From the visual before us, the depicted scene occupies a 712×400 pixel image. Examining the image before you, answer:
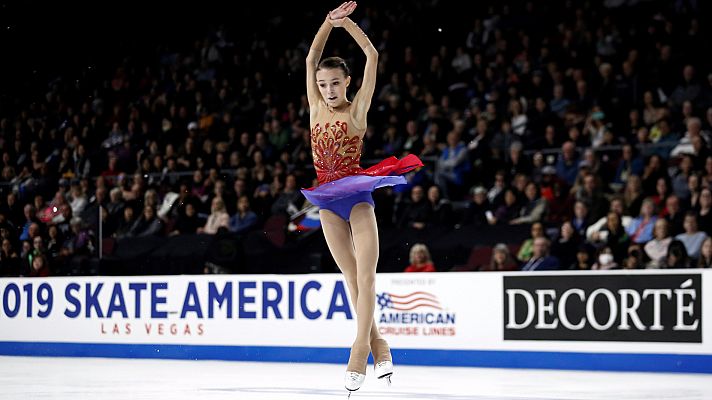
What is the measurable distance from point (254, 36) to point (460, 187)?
7.09 meters

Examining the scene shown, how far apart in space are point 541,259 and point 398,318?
1575 millimetres

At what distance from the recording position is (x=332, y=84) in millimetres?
5500

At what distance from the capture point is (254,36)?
58.8ft

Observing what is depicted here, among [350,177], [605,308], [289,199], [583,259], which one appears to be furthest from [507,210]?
[350,177]

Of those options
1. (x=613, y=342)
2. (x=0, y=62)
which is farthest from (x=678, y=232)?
(x=0, y=62)

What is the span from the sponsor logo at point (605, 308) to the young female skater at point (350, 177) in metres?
3.59

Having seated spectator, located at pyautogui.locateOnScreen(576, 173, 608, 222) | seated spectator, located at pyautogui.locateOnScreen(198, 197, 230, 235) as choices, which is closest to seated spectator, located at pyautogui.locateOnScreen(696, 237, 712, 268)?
seated spectator, located at pyautogui.locateOnScreen(576, 173, 608, 222)

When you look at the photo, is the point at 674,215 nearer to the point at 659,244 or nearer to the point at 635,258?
the point at 659,244

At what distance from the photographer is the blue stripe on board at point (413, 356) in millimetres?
8320

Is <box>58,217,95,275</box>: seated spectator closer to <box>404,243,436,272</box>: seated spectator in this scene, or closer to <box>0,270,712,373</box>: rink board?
<box>0,270,712,373</box>: rink board

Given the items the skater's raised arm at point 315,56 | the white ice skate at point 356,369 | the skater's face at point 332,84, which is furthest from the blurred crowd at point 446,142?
the white ice skate at point 356,369

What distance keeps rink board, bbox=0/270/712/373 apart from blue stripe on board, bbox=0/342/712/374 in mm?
11

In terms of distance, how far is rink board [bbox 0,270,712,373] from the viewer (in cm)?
839

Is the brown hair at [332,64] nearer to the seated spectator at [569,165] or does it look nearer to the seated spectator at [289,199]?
the seated spectator at [569,165]
